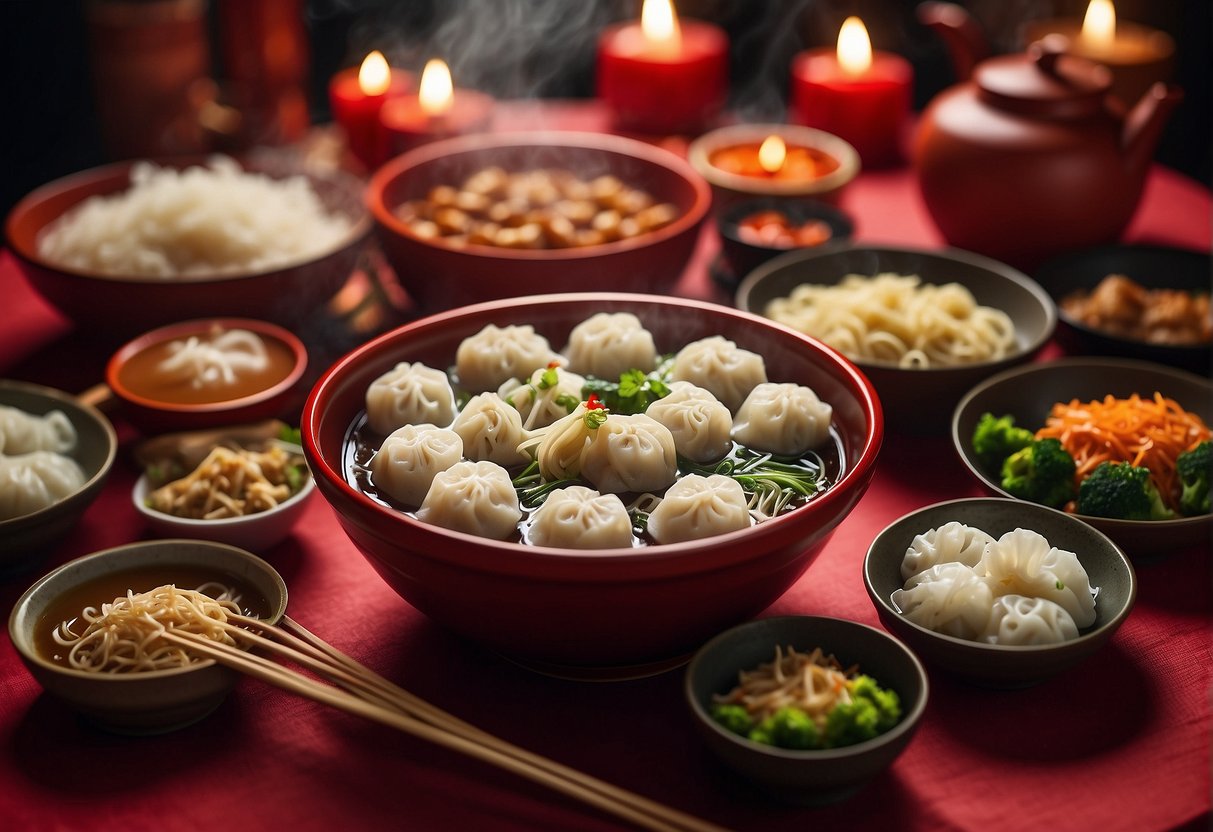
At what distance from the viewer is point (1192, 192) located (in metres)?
4.62

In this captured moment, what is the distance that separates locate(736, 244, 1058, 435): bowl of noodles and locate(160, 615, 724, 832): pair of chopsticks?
1418mm

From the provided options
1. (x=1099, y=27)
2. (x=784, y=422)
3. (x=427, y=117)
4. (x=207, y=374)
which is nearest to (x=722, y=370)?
(x=784, y=422)

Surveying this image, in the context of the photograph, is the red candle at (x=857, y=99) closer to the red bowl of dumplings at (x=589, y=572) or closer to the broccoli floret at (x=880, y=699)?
the red bowl of dumplings at (x=589, y=572)

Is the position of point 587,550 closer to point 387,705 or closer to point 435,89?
point 387,705

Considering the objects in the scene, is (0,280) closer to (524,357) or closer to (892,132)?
(524,357)

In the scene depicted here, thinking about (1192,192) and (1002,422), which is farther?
(1192,192)

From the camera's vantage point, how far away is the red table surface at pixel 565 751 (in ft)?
6.46

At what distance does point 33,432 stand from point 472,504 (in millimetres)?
1297

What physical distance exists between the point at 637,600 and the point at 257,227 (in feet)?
6.72

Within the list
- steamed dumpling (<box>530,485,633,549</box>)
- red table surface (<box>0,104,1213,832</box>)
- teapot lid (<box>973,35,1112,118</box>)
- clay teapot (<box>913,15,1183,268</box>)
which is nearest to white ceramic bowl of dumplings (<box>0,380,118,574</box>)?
red table surface (<box>0,104,1213,832</box>)

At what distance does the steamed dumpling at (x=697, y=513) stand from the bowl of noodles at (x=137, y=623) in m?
0.76

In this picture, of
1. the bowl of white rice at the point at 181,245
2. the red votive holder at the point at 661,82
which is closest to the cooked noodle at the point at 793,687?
the bowl of white rice at the point at 181,245

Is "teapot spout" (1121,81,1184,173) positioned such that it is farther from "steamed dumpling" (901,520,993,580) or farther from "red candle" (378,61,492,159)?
"red candle" (378,61,492,159)

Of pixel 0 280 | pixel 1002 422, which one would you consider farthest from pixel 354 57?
pixel 1002 422
